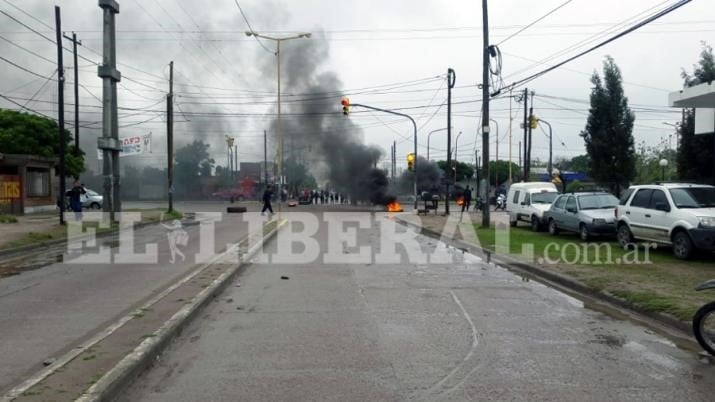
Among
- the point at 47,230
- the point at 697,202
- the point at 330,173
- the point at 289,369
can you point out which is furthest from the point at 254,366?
the point at 330,173

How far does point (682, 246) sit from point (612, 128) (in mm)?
19103

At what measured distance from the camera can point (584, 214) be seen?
1711 cm

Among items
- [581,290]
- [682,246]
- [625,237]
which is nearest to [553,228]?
[625,237]

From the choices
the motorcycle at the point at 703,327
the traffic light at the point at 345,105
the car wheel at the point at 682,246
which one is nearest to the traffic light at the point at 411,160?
the traffic light at the point at 345,105

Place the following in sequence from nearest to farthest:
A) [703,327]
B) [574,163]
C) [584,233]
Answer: [703,327], [584,233], [574,163]

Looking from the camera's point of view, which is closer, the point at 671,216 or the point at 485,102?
the point at 671,216

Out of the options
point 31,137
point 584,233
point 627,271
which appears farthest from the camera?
point 31,137

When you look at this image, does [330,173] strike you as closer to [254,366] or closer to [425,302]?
[425,302]

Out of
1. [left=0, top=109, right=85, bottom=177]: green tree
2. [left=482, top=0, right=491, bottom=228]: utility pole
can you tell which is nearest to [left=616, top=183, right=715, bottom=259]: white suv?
[left=482, top=0, right=491, bottom=228]: utility pole

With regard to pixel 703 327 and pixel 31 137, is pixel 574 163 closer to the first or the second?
pixel 31 137

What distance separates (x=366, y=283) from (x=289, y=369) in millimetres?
5015

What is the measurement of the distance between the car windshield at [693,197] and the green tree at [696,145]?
343 inches

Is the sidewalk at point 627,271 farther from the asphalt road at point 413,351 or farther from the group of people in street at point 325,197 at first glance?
the group of people in street at point 325,197

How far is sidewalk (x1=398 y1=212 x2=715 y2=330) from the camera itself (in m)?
7.94
